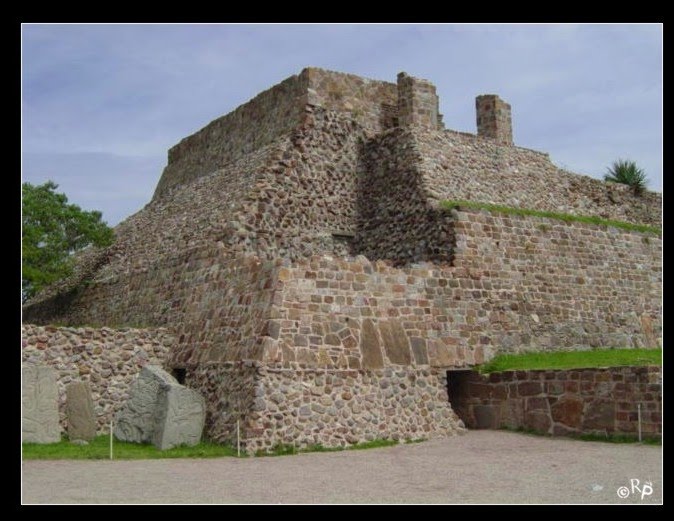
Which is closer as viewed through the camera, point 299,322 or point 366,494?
point 366,494

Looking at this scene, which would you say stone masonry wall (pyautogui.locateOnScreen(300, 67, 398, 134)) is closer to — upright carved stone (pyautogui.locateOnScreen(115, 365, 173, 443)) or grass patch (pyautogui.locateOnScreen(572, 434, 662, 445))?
upright carved stone (pyautogui.locateOnScreen(115, 365, 173, 443))

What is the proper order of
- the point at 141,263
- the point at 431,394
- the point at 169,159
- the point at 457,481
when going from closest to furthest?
the point at 457,481
the point at 431,394
the point at 141,263
the point at 169,159

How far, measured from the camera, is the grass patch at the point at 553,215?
19875 millimetres

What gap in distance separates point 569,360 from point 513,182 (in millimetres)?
6632

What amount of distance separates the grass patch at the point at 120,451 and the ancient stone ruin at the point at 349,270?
46cm

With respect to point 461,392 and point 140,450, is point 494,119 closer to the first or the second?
point 461,392

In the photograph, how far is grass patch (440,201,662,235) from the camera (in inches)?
782

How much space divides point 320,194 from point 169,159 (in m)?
9.07

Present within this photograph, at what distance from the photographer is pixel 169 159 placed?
2892cm

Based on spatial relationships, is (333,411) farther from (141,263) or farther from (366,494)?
(141,263)

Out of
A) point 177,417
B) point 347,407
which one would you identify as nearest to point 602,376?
point 347,407

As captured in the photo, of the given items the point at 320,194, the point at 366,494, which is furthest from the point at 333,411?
the point at 320,194

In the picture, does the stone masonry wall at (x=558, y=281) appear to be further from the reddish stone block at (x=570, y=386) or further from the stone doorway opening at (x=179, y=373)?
the stone doorway opening at (x=179, y=373)

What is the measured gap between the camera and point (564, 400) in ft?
52.1
